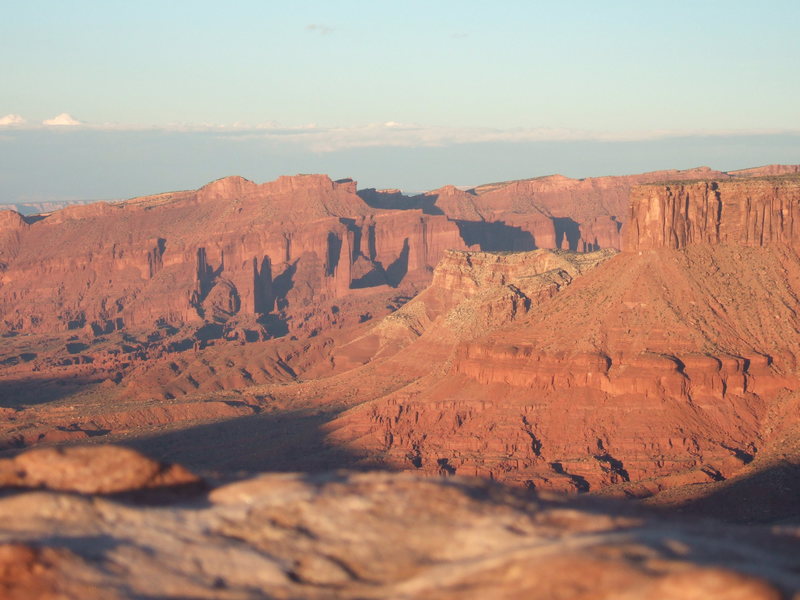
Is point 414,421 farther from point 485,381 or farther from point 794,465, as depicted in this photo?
point 794,465

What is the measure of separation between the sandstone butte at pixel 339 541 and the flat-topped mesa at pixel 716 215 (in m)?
64.1

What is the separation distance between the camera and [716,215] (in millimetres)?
89438

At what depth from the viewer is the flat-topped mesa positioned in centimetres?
8831

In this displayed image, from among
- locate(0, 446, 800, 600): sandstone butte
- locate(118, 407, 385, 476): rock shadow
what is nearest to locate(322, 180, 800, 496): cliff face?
locate(118, 407, 385, 476): rock shadow

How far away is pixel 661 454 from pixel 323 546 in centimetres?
5406

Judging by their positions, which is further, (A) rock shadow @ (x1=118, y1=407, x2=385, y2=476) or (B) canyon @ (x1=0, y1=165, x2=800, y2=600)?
(A) rock shadow @ (x1=118, y1=407, x2=385, y2=476)

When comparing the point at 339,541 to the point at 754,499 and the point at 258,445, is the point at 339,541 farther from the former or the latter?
the point at 258,445

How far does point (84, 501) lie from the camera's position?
23.7 metres

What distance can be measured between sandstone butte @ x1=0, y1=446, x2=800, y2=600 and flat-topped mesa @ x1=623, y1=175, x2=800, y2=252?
64120mm

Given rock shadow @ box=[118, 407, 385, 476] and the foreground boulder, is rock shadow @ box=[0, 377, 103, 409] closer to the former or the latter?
rock shadow @ box=[118, 407, 385, 476]

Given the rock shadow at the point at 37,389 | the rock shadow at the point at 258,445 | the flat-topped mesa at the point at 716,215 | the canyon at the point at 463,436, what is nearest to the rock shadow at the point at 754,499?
the canyon at the point at 463,436

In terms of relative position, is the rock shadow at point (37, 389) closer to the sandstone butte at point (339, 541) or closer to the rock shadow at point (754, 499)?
the rock shadow at point (754, 499)

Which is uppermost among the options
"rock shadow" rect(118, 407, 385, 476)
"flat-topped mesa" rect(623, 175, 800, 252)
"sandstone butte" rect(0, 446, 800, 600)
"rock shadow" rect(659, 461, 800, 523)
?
"flat-topped mesa" rect(623, 175, 800, 252)

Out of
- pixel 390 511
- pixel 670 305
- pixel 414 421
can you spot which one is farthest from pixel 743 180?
pixel 390 511
